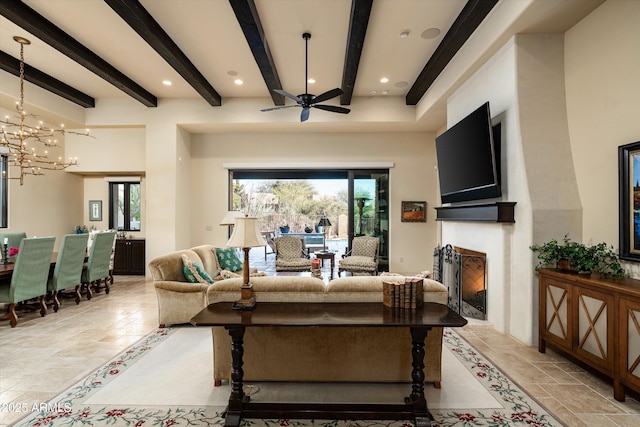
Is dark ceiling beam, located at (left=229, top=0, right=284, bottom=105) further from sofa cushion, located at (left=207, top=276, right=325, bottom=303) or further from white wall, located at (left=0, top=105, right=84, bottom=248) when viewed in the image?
white wall, located at (left=0, top=105, right=84, bottom=248)

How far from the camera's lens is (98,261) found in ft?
17.1

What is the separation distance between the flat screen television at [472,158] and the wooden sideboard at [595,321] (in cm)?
117

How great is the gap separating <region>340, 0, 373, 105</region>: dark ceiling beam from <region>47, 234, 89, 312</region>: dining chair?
4.61m

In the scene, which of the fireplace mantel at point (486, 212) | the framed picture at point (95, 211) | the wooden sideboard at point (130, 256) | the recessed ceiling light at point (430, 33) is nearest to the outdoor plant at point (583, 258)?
the fireplace mantel at point (486, 212)

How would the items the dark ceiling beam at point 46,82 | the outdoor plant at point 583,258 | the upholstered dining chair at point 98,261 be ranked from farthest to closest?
1. the upholstered dining chair at point 98,261
2. the dark ceiling beam at point 46,82
3. the outdoor plant at point 583,258

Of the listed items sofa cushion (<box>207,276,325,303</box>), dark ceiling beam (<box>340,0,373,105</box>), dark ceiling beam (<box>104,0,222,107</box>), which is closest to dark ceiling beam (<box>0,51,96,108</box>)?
dark ceiling beam (<box>104,0,222,107</box>)

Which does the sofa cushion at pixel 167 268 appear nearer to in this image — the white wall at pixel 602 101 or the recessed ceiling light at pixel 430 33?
the recessed ceiling light at pixel 430 33

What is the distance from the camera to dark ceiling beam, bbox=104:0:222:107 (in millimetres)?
3367

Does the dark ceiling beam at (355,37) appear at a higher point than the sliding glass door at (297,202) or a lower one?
higher

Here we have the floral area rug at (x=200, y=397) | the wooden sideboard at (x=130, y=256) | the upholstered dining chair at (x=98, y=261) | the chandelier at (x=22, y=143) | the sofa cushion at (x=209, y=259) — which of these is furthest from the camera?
the wooden sideboard at (x=130, y=256)

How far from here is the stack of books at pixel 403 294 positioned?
2203 millimetres

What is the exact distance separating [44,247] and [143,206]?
3.71 meters

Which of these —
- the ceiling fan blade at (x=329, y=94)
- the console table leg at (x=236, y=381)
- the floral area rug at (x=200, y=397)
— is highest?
the ceiling fan blade at (x=329, y=94)

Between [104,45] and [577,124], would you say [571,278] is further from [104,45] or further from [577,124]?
[104,45]
